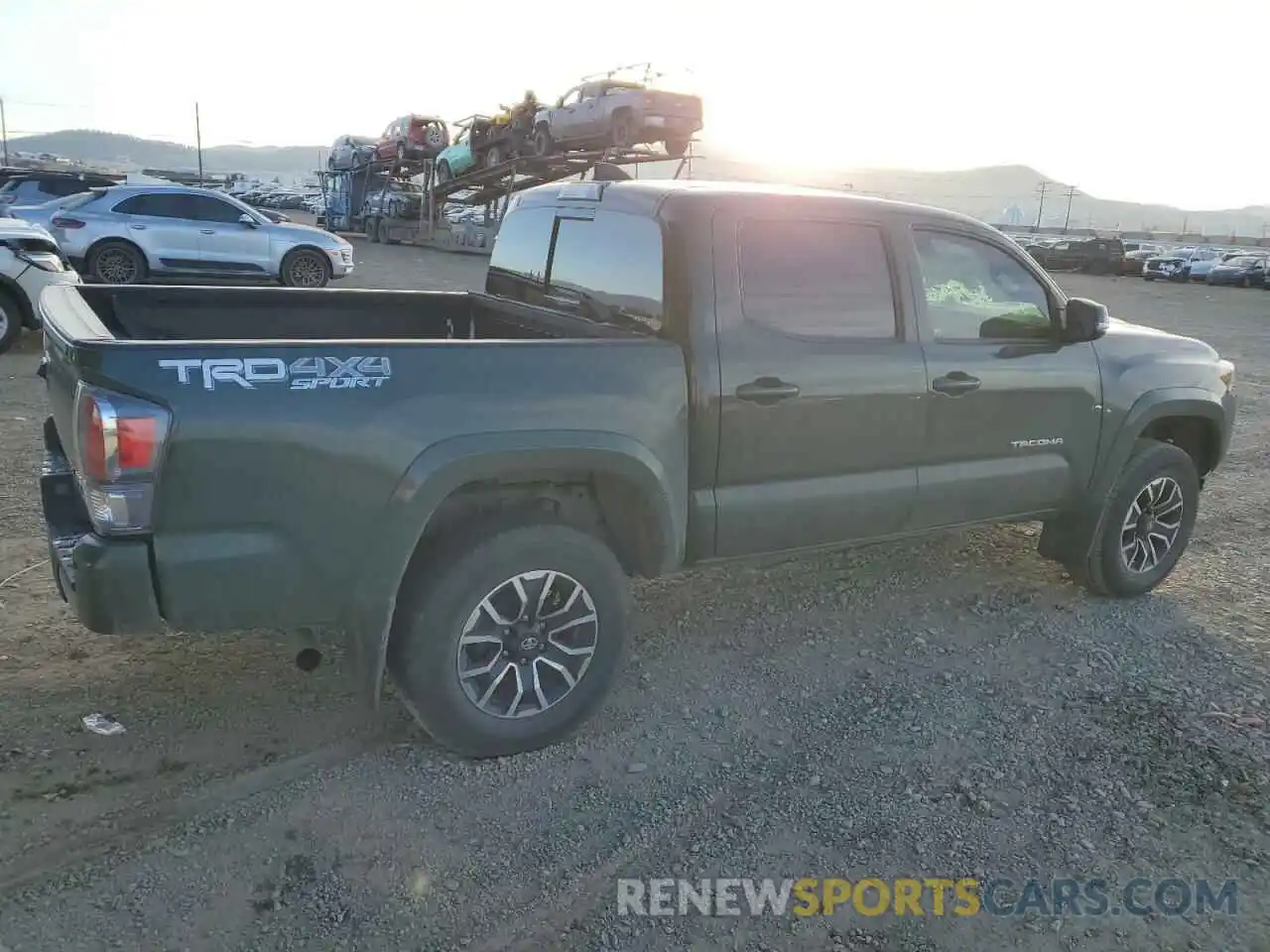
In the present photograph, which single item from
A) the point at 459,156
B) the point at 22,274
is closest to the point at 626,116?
the point at 459,156

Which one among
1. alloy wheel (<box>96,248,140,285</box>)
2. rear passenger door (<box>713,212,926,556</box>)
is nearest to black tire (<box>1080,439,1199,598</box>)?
rear passenger door (<box>713,212,926,556</box>)

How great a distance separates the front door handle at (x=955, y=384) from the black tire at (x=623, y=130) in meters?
19.9

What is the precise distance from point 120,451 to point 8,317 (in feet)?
30.2

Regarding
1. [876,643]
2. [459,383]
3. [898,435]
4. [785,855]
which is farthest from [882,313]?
[785,855]

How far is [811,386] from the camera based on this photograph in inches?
150

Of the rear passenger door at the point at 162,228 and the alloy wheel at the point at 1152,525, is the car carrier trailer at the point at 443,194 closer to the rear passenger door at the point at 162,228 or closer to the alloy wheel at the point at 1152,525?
the rear passenger door at the point at 162,228

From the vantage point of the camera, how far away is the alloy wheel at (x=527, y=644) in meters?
3.33

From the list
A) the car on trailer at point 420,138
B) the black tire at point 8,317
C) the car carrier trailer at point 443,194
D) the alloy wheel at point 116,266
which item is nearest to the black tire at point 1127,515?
the black tire at point 8,317

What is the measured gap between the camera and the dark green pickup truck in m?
2.80

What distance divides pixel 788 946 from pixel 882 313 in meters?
2.48

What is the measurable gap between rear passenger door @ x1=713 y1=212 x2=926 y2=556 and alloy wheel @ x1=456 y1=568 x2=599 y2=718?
2.15 ft

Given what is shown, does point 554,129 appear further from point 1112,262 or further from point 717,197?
point 1112,262

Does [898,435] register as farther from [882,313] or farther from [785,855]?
[785,855]

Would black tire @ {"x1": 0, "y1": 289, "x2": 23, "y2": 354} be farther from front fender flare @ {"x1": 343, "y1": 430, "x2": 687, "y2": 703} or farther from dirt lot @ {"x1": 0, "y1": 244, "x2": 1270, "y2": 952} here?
front fender flare @ {"x1": 343, "y1": 430, "x2": 687, "y2": 703}
